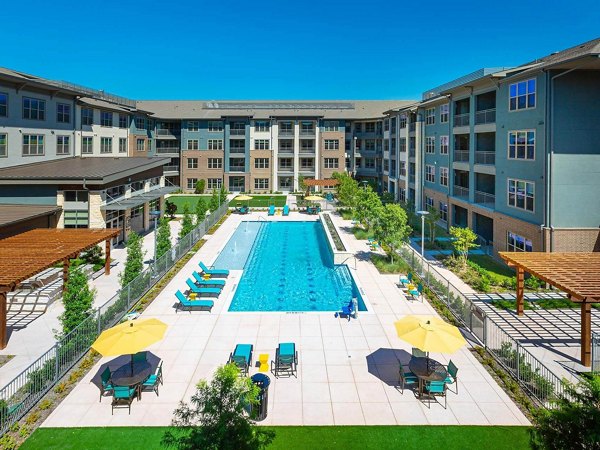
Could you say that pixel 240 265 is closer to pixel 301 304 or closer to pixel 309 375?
pixel 301 304

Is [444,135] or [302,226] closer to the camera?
[444,135]

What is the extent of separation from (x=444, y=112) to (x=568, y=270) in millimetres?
24860

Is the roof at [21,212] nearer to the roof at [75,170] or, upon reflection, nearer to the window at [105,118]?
the roof at [75,170]

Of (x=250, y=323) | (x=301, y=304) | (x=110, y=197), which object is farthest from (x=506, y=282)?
(x=110, y=197)

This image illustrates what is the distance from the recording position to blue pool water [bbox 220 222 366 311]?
2097 cm

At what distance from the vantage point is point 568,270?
15.9 m

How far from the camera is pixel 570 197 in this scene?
21.8 m

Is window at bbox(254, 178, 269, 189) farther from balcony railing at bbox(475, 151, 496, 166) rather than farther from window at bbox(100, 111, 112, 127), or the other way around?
balcony railing at bbox(475, 151, 496, 166)

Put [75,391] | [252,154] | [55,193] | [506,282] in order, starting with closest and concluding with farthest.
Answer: [75,391]
[506,282]
[55,193]
[252,154]

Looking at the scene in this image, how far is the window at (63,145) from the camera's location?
111ft

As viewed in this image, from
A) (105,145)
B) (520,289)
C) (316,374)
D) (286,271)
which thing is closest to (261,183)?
(105,145)

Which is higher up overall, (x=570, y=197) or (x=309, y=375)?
(x=570, y=197)

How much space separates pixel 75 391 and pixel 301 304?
35.1 ft

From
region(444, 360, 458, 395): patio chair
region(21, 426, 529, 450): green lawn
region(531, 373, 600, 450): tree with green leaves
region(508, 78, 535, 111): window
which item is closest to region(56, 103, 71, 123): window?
region(21, 426, 529, 450): green lawn
